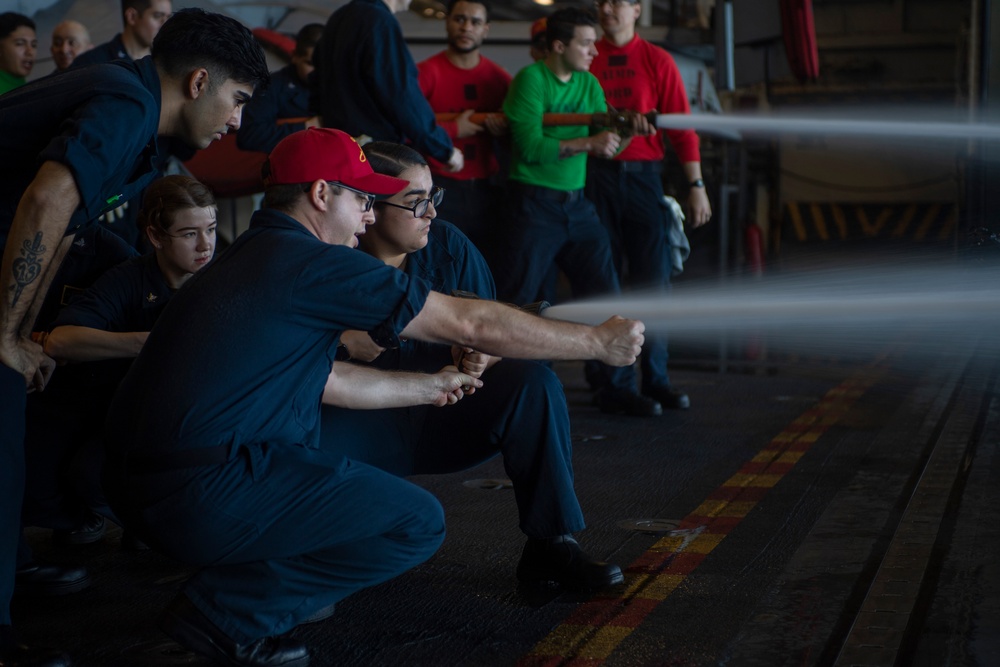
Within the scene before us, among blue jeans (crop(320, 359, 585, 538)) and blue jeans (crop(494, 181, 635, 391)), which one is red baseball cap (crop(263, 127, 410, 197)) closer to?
blue jeans (crop(320, 359, 585, 538))

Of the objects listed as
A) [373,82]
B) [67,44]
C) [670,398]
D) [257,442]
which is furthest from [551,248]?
[257,442]

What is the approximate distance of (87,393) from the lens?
3.68 metres

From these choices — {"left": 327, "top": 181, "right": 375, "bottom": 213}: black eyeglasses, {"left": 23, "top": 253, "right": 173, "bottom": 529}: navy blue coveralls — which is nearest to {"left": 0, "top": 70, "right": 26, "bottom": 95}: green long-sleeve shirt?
{"left": 23, "top": 253, "right": 173, "bottom": 529}: navy blue coveralls

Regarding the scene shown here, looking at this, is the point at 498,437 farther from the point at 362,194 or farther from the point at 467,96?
the point at 467,96

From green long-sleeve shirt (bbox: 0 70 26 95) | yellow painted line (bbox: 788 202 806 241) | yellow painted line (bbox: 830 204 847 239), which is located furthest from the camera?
yellow painted line (bbox: 788 202 806 241)

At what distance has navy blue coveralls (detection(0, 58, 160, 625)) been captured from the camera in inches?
108

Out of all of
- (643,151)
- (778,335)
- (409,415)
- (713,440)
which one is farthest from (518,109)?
(778,335)

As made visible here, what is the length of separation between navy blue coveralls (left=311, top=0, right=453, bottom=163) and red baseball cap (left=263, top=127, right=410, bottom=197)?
8.56ft

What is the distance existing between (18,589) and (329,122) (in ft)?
9.73

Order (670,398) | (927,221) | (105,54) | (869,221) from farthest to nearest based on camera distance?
(869,221) < (927,221) < (670,398) < (105,54)

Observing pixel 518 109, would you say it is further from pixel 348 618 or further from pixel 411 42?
pixel 411 42

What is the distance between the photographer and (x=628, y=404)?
20.3 ft

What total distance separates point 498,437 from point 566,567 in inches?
17.0

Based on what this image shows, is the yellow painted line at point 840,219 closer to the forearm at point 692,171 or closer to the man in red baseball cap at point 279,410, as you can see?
the forearm at point 692,171
